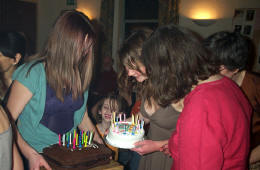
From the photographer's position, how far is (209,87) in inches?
42.7

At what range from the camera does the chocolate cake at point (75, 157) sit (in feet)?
4.23

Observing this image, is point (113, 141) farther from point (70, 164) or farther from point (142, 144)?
point (70, 164)

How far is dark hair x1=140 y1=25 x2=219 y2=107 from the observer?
1113mm

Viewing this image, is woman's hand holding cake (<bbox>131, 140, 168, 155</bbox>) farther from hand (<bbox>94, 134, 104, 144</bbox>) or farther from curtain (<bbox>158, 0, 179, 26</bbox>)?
curtain (<bbox>158, 0, 179, 26</bbox>)

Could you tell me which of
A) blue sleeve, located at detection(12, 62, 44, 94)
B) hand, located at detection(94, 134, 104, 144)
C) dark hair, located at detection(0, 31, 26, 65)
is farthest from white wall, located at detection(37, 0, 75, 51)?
→ blue sleeve, located at detection(12, 62, 44, 94)

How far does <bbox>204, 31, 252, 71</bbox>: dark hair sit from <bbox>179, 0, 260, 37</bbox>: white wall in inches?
130

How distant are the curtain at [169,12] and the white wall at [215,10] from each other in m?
0.14

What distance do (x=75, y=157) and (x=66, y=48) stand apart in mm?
667

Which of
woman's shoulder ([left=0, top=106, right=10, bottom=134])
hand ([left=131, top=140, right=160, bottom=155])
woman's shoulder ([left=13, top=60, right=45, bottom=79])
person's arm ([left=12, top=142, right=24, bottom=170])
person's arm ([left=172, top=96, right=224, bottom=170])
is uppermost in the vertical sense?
woman's shoulder ([left=13, top=60, right=45, bottom=79])

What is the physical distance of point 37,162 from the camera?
1.37m

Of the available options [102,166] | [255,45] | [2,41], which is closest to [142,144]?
[102,166]

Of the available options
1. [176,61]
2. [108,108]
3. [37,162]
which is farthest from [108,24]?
[176,61]

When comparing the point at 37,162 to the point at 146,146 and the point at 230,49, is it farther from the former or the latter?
the point at 230,49

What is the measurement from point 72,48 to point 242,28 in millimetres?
4296
